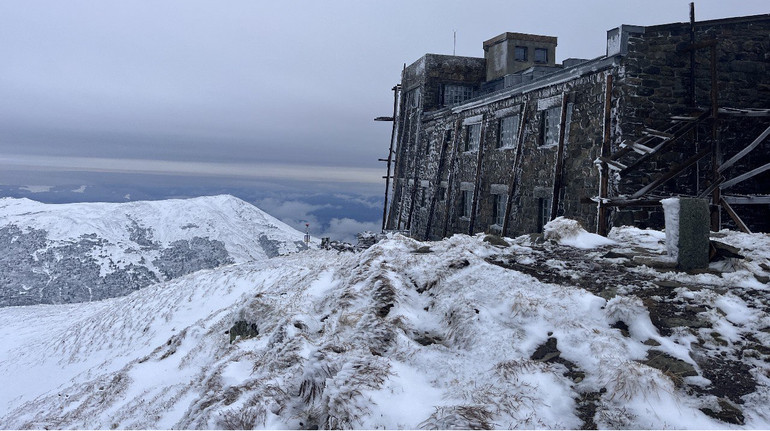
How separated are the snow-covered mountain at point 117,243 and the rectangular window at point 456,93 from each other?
4023 cm

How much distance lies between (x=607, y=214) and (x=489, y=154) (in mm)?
8715

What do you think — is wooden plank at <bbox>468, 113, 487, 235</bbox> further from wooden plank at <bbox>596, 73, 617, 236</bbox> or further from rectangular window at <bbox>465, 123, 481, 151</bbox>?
wooden plank at <bbox>596, 73, 617, 236</bbox>

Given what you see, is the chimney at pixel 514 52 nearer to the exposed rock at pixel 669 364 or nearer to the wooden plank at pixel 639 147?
the wooden plank at pixel 639 147

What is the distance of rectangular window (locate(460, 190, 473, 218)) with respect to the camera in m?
25.2

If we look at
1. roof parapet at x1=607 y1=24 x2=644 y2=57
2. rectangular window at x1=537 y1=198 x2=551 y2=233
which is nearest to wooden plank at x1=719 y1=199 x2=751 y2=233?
roof parapet at x1=607 y1=24 x2=644 y2=57

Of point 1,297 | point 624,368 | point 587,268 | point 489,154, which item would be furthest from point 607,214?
point 1,297

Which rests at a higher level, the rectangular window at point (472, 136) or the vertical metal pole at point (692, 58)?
the vertical metal pole at point (692, 58)

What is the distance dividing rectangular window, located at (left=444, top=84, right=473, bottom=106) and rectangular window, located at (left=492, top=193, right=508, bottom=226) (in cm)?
1112

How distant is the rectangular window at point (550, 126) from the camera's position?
18172 mm

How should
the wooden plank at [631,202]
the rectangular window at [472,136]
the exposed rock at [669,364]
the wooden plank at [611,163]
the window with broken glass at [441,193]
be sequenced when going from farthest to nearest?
the window with broken glass at [441,193]
the rectangular window at [472,136]
the wooden plank at [611,163]
the wooden plank at [631,202]
the exposed rock at [669,364]

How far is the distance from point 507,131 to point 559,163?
4.94m

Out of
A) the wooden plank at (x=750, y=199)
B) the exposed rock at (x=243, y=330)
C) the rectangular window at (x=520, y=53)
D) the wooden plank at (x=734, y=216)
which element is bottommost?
the exposed rock at (x=243, y=330)

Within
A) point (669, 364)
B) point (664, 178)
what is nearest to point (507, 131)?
point (664, 178)

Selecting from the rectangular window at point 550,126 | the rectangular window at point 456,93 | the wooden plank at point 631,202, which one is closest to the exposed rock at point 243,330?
the wooden plank at point 631,202
